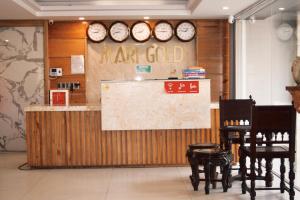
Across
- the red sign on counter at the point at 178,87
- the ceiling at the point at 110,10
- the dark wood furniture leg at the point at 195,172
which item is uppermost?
the ceiling at the point at 110,10

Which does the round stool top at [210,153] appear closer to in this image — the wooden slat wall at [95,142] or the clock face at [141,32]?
the wooden slat wall at [95,142]

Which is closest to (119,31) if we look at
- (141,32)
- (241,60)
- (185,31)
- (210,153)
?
(141,32)

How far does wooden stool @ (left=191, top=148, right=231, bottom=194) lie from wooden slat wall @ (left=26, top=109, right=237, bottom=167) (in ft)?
5.11

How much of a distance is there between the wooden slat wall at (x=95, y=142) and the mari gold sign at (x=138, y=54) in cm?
240

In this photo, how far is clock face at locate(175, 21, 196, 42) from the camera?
935 centimetres

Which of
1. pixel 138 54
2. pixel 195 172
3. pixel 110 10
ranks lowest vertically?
pixel 195 172

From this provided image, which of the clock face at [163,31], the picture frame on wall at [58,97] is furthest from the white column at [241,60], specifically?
the picture frame on wall at [58,97]

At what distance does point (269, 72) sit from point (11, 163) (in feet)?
15.7

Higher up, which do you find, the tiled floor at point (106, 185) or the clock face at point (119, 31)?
the clock face at point (119, 31)

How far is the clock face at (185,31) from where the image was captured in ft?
30.7

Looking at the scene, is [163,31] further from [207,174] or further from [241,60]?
[207,174]

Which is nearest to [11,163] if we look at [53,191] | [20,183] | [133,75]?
[20,183]

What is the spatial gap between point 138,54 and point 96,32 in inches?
38.5

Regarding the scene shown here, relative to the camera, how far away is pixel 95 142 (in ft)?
24.2
